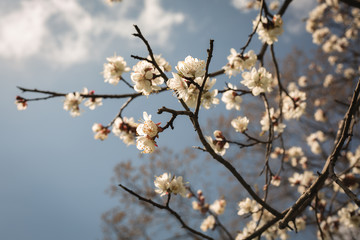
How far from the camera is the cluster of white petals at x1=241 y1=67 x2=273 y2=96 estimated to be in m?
1.98

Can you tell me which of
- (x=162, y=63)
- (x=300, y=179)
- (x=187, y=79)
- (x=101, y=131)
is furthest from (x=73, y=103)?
(x=300, y=179)

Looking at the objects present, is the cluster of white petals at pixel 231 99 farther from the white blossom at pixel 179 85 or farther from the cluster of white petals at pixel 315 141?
the cluster of white petals at pixel 315 141

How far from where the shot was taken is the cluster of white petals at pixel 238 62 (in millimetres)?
2188

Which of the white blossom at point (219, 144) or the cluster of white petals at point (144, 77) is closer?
the cluster of white petals at point (144, 77)

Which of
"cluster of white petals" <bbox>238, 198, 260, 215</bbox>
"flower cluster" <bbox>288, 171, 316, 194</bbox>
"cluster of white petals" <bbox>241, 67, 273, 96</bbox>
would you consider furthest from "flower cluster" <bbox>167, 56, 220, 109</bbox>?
"flower cluster" <bbox>288, 171, 316, 194</bbox>

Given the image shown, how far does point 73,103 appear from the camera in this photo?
8.55 feet

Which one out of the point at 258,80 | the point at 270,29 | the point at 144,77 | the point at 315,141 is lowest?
the point at 144,77

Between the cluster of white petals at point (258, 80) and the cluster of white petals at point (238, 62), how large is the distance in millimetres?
203

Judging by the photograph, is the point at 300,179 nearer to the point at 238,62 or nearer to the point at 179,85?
the point at 238,62

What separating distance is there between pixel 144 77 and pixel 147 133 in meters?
0.43

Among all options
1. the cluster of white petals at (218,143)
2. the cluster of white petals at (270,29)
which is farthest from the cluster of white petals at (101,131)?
the cluster of white petals at (270,29)

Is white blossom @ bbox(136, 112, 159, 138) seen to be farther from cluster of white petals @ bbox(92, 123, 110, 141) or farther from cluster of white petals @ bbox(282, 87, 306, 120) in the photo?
cluster of white petals @ bbox(282, 87, 306, 120)

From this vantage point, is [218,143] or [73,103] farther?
[73,103]

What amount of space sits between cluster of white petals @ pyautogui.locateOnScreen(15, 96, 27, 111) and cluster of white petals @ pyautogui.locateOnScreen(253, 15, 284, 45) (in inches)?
102
